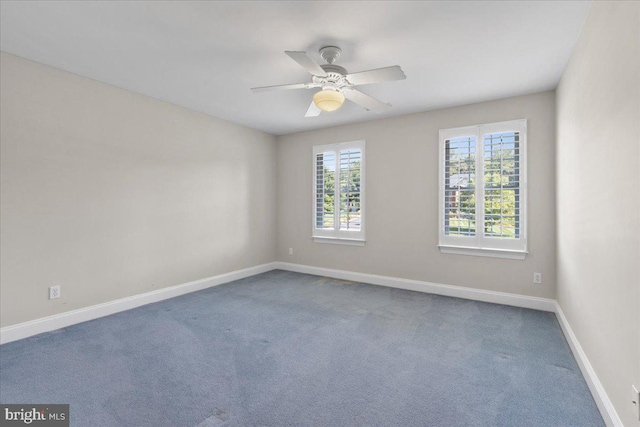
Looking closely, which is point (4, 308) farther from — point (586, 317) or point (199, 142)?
point (586, 317)

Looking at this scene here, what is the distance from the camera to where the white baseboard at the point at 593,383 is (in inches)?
66.8

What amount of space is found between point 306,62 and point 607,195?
6.85 ft

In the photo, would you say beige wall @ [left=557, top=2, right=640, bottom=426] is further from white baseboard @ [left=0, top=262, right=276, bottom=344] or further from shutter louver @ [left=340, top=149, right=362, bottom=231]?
white baseboard @ [left=0, top=262, right=276, bottom=344]

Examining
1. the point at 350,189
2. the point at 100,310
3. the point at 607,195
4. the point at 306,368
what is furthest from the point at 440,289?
the point at 100,310

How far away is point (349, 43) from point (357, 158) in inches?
101

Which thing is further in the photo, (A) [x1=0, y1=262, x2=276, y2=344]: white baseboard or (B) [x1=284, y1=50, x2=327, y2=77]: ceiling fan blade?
(A) [x1=0, y1=262, x2=276, y2=344]: white baseboard

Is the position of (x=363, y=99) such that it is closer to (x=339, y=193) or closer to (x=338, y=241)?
(x=339, y=193)

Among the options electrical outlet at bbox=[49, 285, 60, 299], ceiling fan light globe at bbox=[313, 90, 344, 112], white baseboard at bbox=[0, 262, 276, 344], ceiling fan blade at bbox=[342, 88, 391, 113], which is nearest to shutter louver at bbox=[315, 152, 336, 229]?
white baseboard at bbox=[0, 262, 276, 344]

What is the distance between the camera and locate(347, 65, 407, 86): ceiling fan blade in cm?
235

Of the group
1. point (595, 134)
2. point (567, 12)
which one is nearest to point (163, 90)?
point (567, 12)

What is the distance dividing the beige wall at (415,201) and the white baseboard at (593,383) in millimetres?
1063

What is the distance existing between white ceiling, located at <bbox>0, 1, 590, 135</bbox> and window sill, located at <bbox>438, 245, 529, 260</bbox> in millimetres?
1914

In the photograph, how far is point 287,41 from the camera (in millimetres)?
2529

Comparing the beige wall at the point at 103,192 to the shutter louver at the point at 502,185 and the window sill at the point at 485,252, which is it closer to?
the window sill at the point at 485,252
